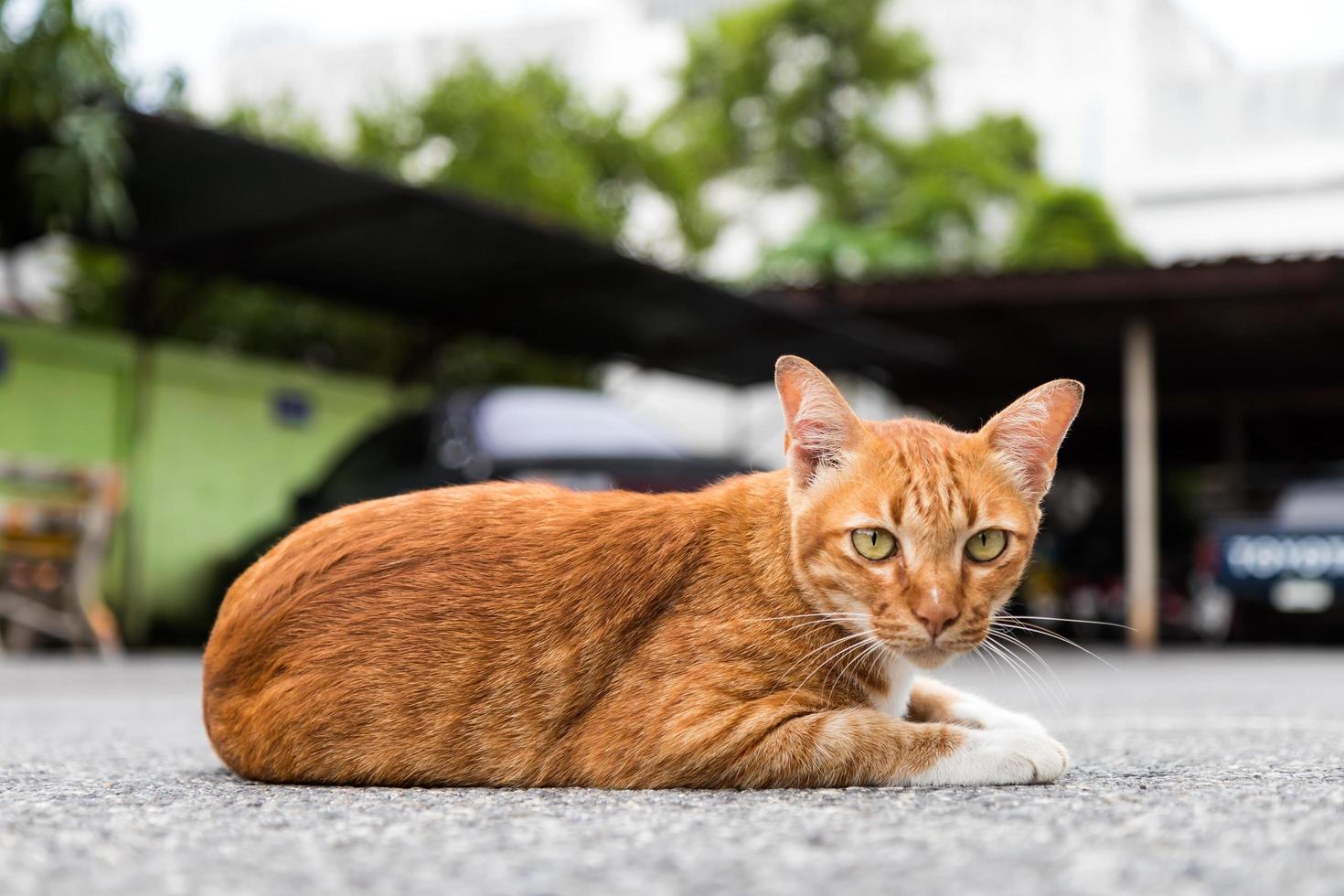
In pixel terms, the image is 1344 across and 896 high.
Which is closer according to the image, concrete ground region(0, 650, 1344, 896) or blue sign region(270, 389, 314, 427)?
concrete ground region(0, 650, 1344, 896)

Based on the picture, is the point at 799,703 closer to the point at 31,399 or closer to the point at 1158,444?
the point at 31,399

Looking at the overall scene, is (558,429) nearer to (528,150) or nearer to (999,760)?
(999,760)

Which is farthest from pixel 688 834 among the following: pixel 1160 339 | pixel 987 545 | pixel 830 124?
pixel 830 124

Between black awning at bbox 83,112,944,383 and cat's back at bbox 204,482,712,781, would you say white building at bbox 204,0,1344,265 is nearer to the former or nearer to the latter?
black awning at bbox 83,112,944,383

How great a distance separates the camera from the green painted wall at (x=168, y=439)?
37.5 feet

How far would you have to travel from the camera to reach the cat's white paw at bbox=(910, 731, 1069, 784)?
2832mm

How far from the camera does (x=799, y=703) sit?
113 inches

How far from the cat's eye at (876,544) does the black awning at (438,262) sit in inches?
250

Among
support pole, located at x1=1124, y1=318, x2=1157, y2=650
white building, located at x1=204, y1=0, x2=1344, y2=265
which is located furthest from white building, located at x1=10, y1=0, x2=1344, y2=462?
support pole, located at x1=1124, y1=318, x2=1157, y2=650

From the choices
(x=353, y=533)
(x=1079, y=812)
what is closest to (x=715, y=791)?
(x=1079, y=812)

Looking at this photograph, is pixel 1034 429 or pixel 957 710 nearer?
pixel 1034 429

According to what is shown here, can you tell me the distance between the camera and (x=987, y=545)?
9.53 feet

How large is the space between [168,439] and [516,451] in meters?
6.15

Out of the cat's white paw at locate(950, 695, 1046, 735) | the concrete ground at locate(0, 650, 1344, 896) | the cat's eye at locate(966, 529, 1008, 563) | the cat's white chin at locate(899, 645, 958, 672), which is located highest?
the cat's eye at locate(966, 529, 1008, 563)
